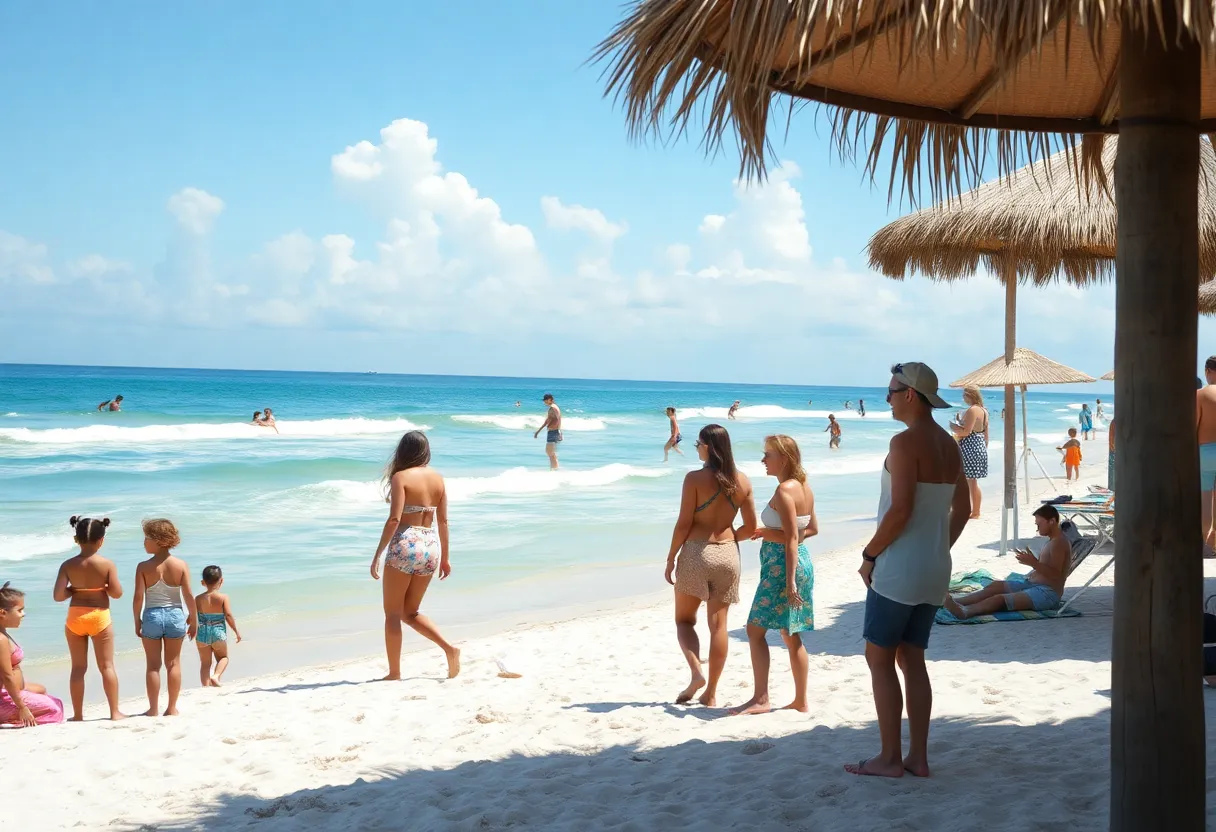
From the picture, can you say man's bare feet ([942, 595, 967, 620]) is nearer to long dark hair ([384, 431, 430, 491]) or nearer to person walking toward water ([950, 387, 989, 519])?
long dark hair ([384, 431, 430, 491])

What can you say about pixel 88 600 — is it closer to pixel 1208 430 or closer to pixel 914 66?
pixel 914 66

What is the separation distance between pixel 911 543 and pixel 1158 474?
1.07 metres

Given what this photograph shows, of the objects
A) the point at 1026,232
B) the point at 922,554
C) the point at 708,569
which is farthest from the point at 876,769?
the point at 1026,232

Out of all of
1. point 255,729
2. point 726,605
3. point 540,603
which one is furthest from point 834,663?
point 540,603

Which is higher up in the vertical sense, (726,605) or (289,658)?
(726,605)

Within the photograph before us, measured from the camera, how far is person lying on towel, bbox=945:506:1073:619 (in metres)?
6.72

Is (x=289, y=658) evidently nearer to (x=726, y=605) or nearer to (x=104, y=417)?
(x=726, y=605)

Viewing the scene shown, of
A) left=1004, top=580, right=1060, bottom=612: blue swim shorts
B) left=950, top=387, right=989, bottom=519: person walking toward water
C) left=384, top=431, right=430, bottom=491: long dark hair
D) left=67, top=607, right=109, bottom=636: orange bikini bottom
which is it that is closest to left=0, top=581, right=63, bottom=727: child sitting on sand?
left=67, top=607, right=109, bottom=636: orange bikini bottom

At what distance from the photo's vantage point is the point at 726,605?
496 centimetres

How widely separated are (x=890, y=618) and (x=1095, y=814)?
86 centimetres

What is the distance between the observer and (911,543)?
3.40m

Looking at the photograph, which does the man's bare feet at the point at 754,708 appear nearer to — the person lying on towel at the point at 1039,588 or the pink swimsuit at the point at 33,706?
the person lying on towel at the point at 1039,588

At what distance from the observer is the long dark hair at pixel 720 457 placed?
4.80 meters

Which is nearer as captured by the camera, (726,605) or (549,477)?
(726,605)
